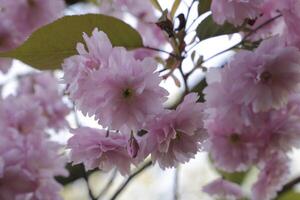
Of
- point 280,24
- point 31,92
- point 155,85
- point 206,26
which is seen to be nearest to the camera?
point 155,85

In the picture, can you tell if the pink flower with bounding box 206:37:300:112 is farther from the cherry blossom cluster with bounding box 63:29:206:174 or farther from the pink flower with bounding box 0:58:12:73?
the pink flower with bounding box 0:58:12:73

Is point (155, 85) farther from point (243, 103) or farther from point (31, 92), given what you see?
point (31, 92)

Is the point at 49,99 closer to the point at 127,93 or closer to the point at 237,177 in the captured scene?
the point at 237,177

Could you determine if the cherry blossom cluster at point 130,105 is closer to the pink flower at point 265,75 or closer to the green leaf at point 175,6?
the pink flower at point 265,75

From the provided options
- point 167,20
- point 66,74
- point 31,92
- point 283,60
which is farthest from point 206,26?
point 31,92

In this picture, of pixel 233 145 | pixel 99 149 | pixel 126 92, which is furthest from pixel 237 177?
pixel 126 92

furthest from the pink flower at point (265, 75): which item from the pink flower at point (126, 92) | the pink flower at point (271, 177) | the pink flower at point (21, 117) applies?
the pink flower at point (21, 117)
